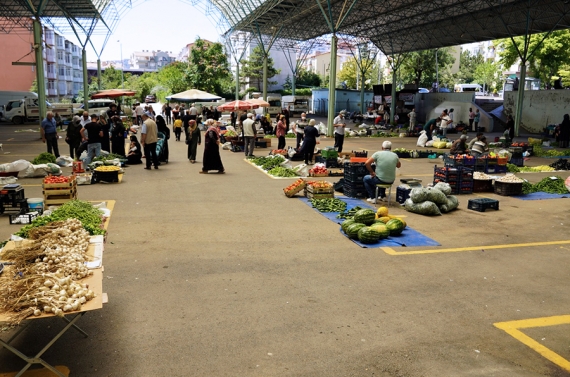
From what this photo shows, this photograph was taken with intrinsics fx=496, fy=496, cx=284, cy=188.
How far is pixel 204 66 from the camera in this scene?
2405 inches

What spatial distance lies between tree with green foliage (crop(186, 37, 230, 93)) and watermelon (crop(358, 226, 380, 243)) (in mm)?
54986

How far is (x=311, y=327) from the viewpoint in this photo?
5.66 m

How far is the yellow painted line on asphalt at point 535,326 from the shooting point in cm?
508

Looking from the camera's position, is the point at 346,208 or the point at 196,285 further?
the point at 346,208

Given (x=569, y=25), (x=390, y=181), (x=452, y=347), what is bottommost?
(x=452, y=347)

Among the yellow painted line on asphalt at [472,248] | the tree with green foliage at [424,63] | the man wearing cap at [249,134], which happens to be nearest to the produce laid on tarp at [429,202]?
the yellow painted line on asphalt at [472,248]

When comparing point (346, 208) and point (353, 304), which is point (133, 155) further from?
point (353, 304)

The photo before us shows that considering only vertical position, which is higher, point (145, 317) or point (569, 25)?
point (569, 25)


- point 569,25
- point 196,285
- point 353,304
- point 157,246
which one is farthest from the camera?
point 569,25

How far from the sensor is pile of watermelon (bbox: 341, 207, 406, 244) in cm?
892

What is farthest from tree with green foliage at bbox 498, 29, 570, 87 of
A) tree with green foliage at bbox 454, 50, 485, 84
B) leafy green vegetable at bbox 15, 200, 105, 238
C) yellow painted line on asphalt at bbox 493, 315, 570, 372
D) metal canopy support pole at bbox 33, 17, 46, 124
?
tree with green foliage at bbox 454, 50, 485, 84

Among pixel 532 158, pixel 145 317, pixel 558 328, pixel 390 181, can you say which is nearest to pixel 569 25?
pixel 532 158

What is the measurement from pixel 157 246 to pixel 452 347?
5.25m

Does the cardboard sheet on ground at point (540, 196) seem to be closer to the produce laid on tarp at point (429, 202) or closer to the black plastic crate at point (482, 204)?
the black plastic crate at point (482, 204)
